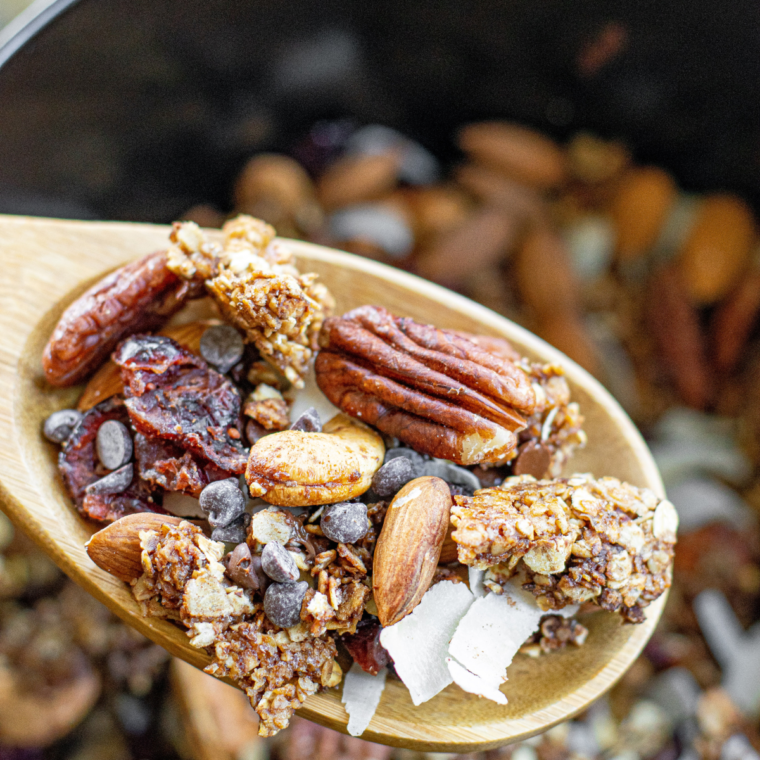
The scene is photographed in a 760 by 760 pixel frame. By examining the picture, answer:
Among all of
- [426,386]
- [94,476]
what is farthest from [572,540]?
[94,476]

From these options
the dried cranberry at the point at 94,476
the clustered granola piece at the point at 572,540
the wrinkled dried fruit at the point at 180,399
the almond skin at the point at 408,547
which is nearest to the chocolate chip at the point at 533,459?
the clustered granola piece at the point at 572,540

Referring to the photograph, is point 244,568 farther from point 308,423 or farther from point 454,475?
point 454,475

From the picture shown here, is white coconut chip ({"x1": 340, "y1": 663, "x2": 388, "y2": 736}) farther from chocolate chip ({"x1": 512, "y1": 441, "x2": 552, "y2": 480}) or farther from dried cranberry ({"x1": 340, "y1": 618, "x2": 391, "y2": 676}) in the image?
chocolate chip ({"x1": 512, "y1": 441, "x2": 552, "y2": 480})

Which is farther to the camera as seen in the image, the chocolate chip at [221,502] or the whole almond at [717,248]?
the whole almond at [717,248]

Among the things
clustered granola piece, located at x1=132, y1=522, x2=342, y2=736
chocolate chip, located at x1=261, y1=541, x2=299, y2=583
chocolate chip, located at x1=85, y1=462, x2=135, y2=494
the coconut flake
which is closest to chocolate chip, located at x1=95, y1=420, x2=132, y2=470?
chocolate chip, located at x1=85, y1=462, x2=135, y2=494

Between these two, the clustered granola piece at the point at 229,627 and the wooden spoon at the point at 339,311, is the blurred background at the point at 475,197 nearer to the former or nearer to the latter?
the wooden spoon at the point at 339,311

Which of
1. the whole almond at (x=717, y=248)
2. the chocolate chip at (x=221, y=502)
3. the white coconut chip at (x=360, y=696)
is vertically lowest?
the white coconut chip at (x=360, y=696)
